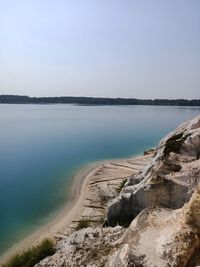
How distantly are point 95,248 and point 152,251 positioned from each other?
3786mm

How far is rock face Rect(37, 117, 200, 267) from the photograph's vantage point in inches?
389

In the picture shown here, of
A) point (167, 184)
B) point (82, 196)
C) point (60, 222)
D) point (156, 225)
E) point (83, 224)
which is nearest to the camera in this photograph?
point (156, 225)

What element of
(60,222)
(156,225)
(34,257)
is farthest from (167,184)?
(60,222)

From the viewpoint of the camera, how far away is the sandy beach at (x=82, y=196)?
23.5m

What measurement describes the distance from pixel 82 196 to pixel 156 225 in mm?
20749

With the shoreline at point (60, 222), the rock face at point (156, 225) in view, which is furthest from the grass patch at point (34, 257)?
the shoreline at point (60, 222)

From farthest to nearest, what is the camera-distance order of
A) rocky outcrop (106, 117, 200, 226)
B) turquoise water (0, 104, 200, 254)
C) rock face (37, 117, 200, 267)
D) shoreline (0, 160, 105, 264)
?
turquoise water (0, 104, 200, 254) < shoreline (0, 160, 105, 264) < rocky outcrop (106, 117, 200, 226) < rock face (37, 117, 200, 267)

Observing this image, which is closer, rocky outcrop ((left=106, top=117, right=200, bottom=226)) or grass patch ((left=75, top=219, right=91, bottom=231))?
rocky outcrop ((left=106, top=117, right=200, bottom=226))

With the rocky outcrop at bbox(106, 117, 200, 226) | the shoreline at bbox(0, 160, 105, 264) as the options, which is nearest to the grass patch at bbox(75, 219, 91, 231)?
the shoreline at bbox(0, 160, 105, 264)

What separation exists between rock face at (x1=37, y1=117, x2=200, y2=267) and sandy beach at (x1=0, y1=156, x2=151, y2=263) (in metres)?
7.67

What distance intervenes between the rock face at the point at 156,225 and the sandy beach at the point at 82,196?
7.67m

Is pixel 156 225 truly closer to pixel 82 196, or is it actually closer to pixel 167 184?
pixel 167 184

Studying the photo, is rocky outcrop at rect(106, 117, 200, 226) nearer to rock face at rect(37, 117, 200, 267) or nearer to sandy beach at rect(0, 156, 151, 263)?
rock face at rect(37, 117, 200, 267)

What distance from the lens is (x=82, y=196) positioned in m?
32.2
